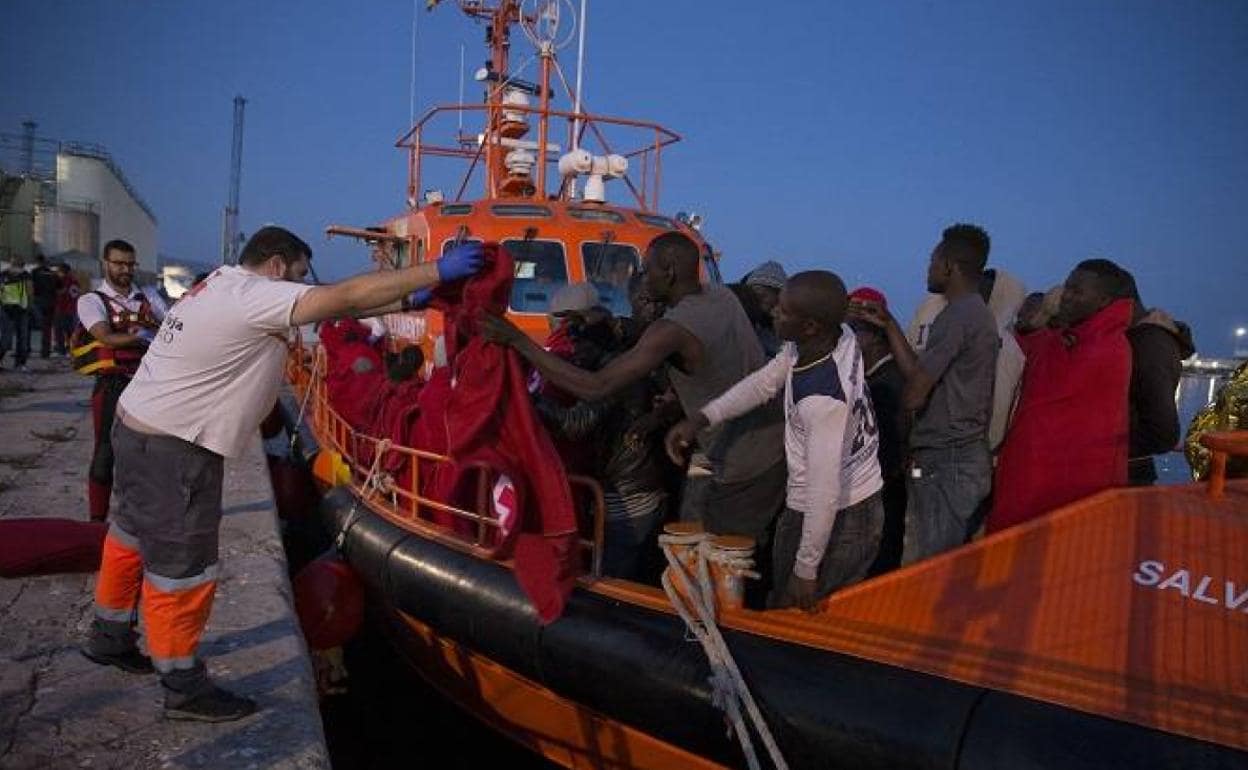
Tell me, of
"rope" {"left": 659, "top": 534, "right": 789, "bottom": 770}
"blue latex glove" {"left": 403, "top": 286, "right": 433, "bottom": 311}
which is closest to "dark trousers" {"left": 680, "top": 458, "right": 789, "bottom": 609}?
"rope" {"left": 659, "top": 534, "right": 789, "bottom": 770}

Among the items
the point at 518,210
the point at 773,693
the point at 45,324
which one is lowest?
the point at 773,693

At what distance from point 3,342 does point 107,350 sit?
9.69m

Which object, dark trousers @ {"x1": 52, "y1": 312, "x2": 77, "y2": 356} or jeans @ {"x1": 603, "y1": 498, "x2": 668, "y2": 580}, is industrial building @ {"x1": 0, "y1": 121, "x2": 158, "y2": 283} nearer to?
dark trousers @ {"x1": 52, "y1": 312, "x2": 77, "y2": 356}

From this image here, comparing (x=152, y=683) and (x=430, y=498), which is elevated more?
(x=430, y=498)

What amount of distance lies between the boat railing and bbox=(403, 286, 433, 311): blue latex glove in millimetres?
633

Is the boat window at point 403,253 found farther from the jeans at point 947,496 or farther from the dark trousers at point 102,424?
the jeans at point 947,496

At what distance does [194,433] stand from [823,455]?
6.10 feet

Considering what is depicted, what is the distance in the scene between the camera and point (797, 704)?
2383mm

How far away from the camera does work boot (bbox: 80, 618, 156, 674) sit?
286 cm

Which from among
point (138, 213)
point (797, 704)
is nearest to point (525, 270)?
point (797, 704)

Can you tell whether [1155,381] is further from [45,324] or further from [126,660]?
[45,324]

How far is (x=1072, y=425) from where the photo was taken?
2828 mm

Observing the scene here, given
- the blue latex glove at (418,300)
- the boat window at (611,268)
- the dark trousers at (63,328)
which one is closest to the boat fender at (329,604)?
the blue latex glove at (418,300)

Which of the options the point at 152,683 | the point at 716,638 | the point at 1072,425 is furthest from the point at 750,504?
the point at 152,683
